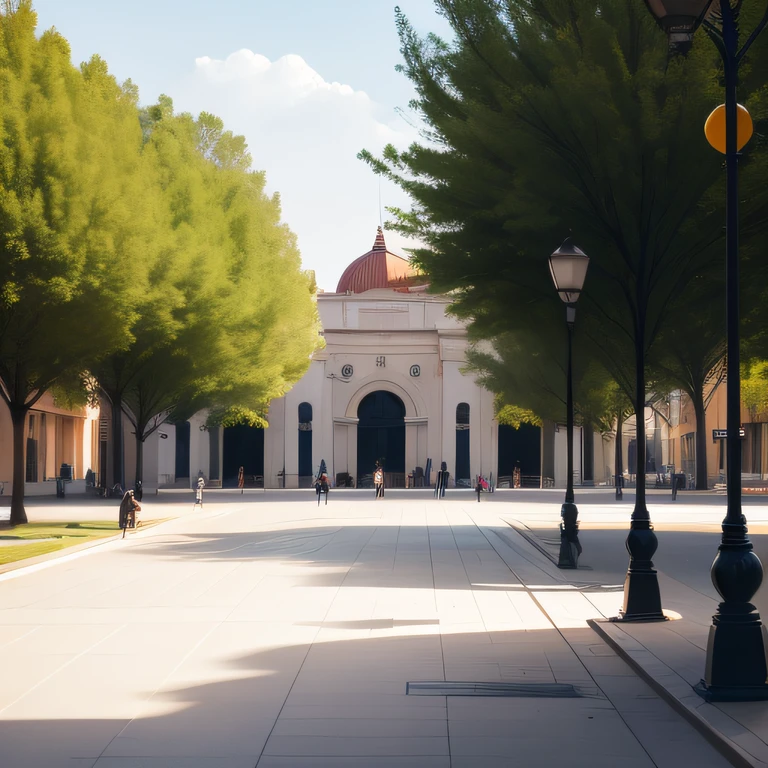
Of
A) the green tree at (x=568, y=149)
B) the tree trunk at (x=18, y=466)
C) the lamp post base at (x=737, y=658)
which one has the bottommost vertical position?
the lamp post base at (x=737, y=658)

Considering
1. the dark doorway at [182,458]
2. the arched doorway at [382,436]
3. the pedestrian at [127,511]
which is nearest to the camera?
the pedestrian at [127,511]

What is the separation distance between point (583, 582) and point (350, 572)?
135 inches

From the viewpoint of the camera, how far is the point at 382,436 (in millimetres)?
67875

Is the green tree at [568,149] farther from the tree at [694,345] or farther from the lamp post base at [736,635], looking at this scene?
the lamp post base at [736,635]

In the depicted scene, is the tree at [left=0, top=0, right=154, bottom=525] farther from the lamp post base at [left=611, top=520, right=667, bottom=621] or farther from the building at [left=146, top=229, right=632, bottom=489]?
the building at [left=146, top=229, right=632, bottom=489]

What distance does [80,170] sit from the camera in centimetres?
2527

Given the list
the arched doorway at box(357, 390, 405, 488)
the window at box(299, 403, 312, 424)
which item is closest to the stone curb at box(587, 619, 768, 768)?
the window at box(299, 403, 312, 424)

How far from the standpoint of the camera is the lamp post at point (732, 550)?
7.74m

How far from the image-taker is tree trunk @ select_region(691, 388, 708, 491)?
4703 centimetres

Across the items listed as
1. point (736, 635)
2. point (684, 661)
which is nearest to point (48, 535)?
point (684, 661)

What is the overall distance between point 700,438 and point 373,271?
33.5 meters

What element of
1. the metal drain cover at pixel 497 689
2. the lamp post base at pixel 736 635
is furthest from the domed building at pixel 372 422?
the lamp post base at pixel 736 635

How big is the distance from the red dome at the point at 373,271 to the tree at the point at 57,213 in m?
50.0

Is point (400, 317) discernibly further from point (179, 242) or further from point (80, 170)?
point (80, 170)
